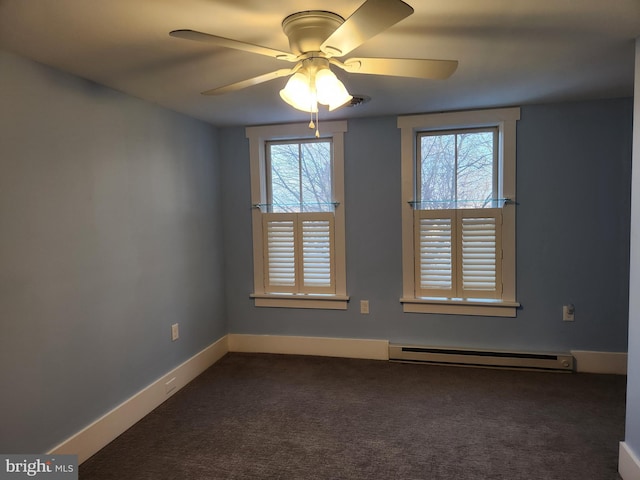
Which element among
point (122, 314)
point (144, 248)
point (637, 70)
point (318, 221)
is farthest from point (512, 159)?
point (122, 314)

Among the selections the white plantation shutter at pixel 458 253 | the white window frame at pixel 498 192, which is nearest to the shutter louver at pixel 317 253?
the white window frame at pixel 498 192

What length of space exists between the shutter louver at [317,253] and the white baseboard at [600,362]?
2.04m

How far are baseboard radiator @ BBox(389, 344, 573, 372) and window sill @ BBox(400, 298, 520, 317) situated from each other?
0.99 feet

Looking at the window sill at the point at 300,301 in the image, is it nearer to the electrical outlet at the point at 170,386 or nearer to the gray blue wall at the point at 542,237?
the gray blue wall at the point at 542,237

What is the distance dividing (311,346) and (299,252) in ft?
2.79

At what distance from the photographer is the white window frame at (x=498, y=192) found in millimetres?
3180

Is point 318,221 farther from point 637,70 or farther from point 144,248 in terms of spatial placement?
point 637,70

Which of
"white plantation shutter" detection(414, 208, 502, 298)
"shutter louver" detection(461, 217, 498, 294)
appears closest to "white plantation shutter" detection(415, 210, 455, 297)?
"white plantation shutter" detection(414, 208, 502, 298)

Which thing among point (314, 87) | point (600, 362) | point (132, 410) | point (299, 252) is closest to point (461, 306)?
point (600, 362)

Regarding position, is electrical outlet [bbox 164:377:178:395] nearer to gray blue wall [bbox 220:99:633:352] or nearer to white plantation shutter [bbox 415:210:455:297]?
gray blue wall [bbox 220:99:633:352]

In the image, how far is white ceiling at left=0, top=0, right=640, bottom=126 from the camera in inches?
61.3

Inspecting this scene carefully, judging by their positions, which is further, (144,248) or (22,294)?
(144,248)

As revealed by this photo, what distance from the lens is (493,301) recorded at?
328 centimetres

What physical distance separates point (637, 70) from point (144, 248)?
9.48 feet
